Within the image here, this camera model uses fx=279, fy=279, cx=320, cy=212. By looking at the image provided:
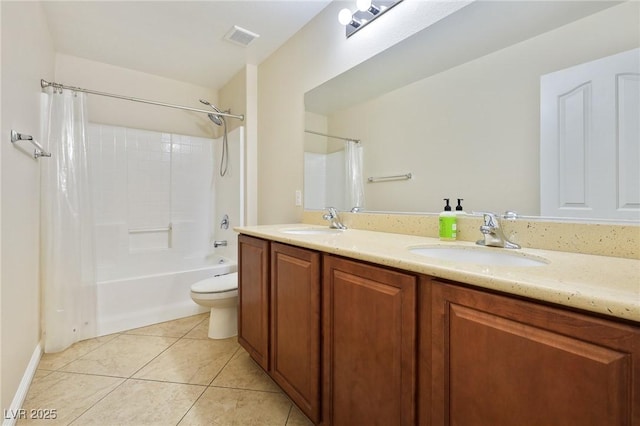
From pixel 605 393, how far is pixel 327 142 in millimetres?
1696

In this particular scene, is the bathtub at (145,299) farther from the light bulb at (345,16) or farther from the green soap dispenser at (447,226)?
the light bulb at (345,16)

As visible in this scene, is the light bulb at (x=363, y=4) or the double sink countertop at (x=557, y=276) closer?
the double sink countertop at (x=557, y=276)

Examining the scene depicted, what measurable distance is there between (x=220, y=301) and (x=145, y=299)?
0.83 meters

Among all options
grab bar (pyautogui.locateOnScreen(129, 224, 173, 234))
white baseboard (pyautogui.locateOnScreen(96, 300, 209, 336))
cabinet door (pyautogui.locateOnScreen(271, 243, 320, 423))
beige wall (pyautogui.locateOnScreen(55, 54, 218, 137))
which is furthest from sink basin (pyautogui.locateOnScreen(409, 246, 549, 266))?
beige wall (pyautogui.locateOnScreen(55, 54, 218, 137))

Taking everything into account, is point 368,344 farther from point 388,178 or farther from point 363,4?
point 363,4

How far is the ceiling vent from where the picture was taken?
82.0 inches

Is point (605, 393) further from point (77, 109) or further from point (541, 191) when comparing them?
point (77, 109)

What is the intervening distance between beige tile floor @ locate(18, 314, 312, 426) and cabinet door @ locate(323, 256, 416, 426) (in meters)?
0.49

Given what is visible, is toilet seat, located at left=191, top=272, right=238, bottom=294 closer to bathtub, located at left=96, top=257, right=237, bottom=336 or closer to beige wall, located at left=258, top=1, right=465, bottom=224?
bathtub, located at left=96, top=257, right=237, bottom=336

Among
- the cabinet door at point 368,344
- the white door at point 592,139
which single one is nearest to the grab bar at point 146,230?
the cabinet door at point 368,344

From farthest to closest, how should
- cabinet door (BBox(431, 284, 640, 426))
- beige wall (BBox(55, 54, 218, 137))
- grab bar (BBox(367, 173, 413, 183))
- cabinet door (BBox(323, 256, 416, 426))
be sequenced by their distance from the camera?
beige wall (BBox(55, 54, 218, 137))
grab bar (BBox(367, 173, 413, 183))
cabinet door (BBox(323, 256, 416, 426))
cabinet door (BBox(431, 284, 640, 426))

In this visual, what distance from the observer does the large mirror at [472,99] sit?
0.93 meters

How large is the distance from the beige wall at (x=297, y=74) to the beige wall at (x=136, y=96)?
0.95 meters

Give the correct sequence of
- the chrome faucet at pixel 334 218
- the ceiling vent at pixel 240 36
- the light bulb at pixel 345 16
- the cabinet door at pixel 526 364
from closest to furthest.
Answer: the cabinet door at pixel 526 364, the light bulb at pixel 345 16, the chrome faucet at pixel 334 218, the ceiling vent at pixel 240 36
